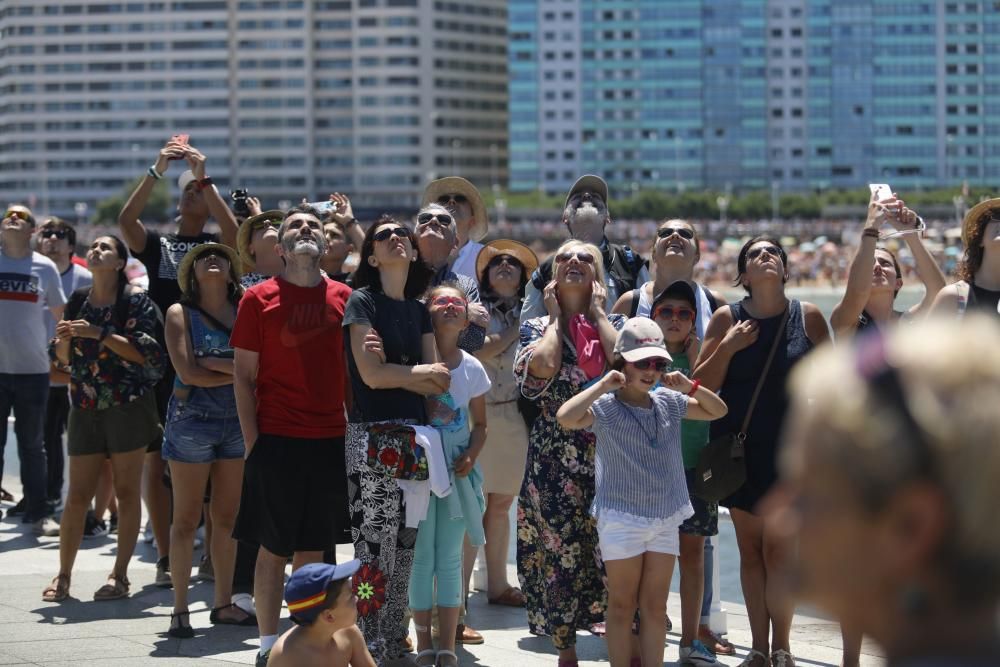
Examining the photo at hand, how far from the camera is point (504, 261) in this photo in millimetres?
7691

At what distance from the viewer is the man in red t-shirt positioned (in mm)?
6379

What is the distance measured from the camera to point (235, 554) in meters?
7.36

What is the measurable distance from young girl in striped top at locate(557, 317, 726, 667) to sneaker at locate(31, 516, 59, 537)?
196 inches

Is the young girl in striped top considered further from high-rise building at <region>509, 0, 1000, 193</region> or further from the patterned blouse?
high-rise building at <region>509, 0, 1000, 193</region>

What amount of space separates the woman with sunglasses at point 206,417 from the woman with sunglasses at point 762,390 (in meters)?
2.41

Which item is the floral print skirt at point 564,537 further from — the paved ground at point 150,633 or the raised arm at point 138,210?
the raised arm at point 138,210

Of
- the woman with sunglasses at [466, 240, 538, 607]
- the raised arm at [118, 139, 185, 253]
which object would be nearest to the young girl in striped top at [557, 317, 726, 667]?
the woman with sunglasses at [466, 240, 538, 607]

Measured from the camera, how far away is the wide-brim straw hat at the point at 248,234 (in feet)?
25.6

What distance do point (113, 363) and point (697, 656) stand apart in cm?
353

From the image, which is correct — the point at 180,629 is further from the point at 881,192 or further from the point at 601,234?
the point at 881,192

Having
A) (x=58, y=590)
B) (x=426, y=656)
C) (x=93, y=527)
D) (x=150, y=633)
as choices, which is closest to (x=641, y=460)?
(x=426, y=656)

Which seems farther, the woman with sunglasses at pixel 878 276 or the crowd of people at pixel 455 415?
the woman with sunglasses at pixel 878 276

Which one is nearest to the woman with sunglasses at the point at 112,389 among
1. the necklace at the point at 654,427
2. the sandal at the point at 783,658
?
the necklace at the point at 654,427

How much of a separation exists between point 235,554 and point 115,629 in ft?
2.17
